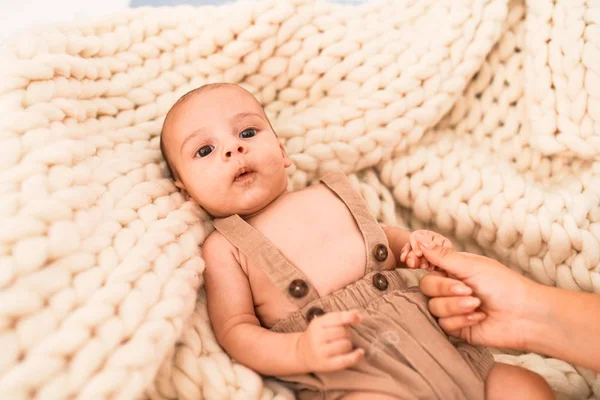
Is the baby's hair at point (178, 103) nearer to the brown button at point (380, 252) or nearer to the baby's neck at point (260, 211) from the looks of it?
the baby's neck at point (260, 211)

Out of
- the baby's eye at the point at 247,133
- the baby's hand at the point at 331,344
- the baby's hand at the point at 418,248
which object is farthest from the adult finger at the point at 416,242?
the baby's eye at the point at 247,133

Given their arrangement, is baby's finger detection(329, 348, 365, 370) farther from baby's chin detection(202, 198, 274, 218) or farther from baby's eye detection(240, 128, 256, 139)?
baby's eye detection(240, 128, 256, 139)

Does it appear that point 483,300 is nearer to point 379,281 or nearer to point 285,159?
point 379,281

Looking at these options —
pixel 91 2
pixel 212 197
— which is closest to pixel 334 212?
pixel 212 197

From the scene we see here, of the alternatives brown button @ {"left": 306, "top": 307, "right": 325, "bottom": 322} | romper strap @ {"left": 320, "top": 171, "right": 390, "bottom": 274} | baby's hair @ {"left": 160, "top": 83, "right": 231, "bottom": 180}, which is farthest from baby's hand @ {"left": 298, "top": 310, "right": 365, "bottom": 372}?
baby's hair @ {"left": 160, "top": 83, "right": 231, "bottom": 180}

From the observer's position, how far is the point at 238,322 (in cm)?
85

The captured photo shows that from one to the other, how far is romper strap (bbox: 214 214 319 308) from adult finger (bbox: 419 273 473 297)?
0.17 m

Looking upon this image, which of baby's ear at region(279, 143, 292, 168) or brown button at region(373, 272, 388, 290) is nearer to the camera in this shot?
brown button at region(373, 272, 388, 290)

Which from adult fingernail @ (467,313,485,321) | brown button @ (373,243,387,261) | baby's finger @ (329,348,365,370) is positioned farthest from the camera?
brown button @ (373,243,387,261)

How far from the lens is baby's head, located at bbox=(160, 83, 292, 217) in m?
0.95

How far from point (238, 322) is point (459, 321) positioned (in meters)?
0.33

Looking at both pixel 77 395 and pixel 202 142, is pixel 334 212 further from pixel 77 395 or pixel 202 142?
pixel 77 395

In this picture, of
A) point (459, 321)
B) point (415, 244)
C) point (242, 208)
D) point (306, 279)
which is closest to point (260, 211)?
point (242, 208)

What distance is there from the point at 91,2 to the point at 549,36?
1063 millimetres
